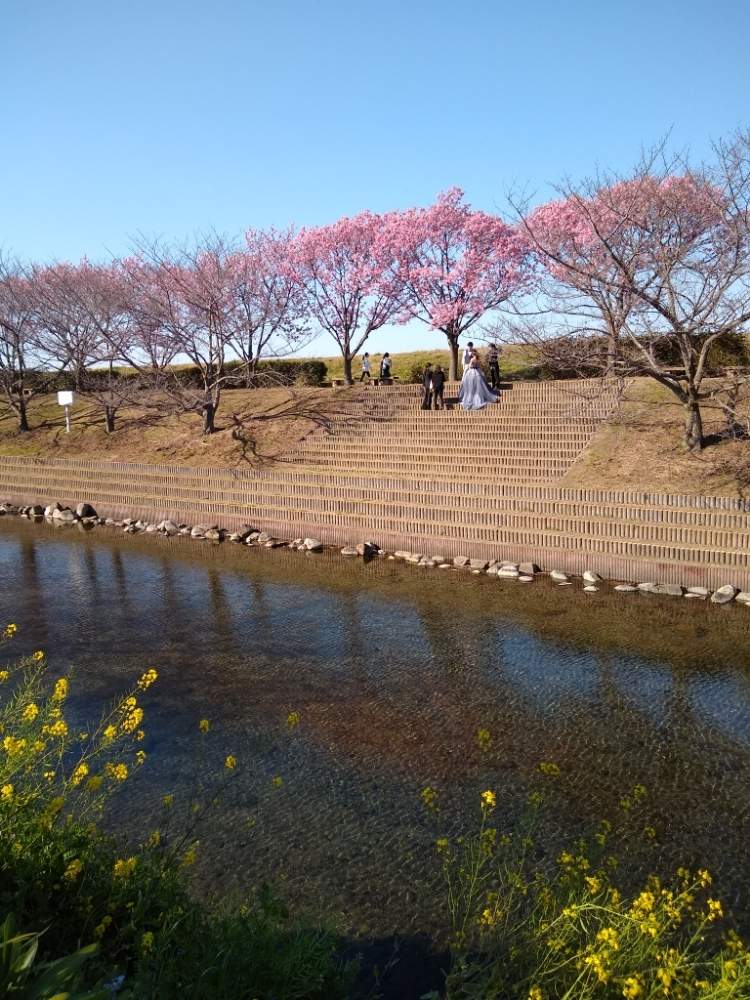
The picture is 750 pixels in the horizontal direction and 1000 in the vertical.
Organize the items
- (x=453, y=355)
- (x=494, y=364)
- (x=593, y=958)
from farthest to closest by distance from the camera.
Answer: (x=453, y=355) → (x=494, y=364) → (x=593, y=958)

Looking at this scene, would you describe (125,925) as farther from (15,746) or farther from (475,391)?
(475,391)

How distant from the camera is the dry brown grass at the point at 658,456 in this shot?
43.0ft

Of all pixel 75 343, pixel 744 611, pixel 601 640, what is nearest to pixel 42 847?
pixel 601 640

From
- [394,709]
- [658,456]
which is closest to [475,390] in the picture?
[658,456]

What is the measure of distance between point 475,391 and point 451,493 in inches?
237

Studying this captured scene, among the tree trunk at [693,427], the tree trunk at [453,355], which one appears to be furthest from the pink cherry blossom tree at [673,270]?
the tree trunk at [453,355]

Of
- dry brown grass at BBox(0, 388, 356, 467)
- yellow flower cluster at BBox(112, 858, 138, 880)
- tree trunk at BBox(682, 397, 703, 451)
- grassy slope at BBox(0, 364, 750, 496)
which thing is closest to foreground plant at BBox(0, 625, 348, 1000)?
yellow flower cluster at BBox(112, 858, 138, 880)

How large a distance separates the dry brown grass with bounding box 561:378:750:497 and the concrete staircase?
1.75 feet

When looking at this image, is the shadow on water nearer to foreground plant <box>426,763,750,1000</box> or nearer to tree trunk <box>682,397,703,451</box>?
foreground plant <box>426,763,750,1000</box>

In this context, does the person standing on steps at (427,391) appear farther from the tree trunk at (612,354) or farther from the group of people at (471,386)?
the tree trunk at (612,354)

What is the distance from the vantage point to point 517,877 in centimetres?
326

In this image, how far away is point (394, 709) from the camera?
7434mm

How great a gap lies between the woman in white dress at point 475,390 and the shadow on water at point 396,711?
8.15 metres

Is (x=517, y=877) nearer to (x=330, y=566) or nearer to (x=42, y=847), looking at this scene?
(x=42, y=847)
